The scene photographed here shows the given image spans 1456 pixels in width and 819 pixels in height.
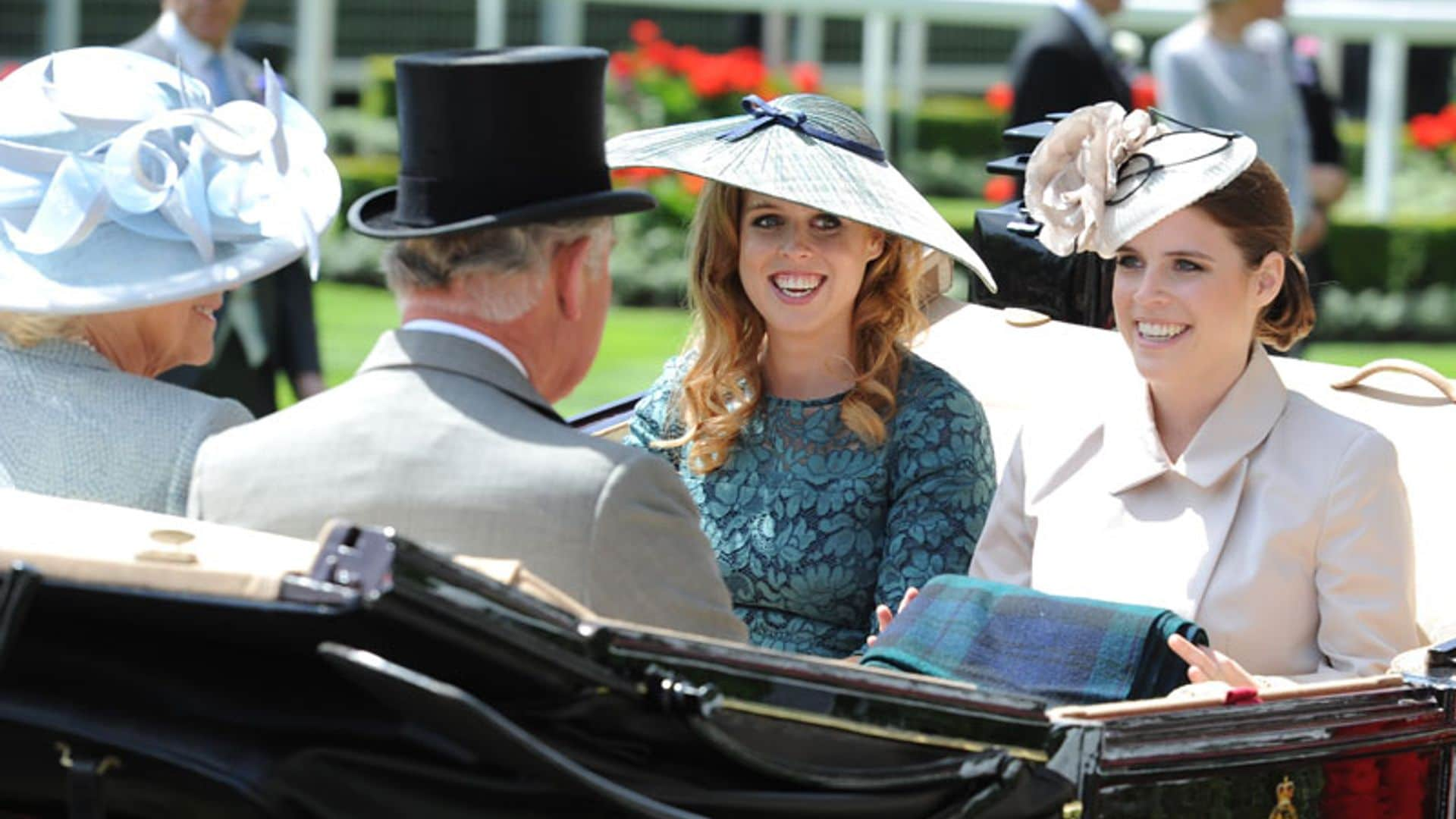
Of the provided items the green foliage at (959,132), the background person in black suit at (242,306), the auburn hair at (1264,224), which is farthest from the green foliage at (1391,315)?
the auburn hair at (1264,224)

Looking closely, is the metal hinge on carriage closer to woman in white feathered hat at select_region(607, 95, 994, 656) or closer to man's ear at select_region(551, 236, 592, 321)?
man's ear at select_region(551, 236, 592, 321)

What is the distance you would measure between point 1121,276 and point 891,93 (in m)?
12.5

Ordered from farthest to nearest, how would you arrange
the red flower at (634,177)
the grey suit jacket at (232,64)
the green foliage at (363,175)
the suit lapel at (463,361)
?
the green foliage at (363,175), the red flower at (634,177), the grey suit jacket at (232,64), the suit lapel at (463,361)

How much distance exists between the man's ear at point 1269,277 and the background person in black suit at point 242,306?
340 cm

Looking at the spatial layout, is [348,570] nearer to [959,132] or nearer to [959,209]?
[959,209]

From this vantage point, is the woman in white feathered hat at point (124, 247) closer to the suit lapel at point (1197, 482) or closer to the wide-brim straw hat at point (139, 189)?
the wide-brim straw hat at point (139, 189)

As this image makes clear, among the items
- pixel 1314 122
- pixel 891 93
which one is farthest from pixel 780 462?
pixel 891 93

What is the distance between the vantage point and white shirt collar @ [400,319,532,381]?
251 cm

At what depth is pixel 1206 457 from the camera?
3.18m

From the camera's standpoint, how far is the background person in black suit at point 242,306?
6.09 meters

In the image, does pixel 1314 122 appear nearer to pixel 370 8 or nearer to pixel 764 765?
pixel 764 765

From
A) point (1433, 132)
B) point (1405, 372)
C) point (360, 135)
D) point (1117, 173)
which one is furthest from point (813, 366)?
point (1433, 132)

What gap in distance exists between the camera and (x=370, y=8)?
16609mm

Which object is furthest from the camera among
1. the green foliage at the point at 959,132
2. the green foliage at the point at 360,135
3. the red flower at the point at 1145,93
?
the green foliage at the point at 959,132
